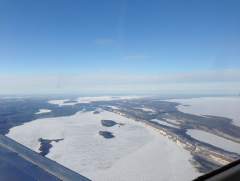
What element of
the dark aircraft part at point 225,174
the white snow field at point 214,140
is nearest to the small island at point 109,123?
the white snow field at point 214,140

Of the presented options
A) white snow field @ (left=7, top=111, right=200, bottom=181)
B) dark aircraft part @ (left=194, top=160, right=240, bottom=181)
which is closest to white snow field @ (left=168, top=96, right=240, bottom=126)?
white snow field @ (left=7, top=111, right=200, bottom=181)

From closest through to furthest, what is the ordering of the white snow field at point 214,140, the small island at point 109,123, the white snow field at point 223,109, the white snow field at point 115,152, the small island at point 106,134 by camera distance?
the white snow field at point 115,152 < the white snow field at point 214,140 < the small island at point 106,134 < the white snow field at point 223,109 < the small island at point 109,123

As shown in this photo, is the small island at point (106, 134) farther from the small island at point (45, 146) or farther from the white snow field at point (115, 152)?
the small island at point (45, 146)

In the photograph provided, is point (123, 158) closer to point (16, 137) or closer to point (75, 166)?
point (75, 166)

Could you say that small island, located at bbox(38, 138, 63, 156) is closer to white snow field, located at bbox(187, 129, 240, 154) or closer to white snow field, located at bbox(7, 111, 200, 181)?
white snow field, located at bbox(7, 111, 200, 181)

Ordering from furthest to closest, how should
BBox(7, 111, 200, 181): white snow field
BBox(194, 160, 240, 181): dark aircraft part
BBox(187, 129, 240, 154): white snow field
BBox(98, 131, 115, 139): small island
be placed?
BBox(98, 131, 115, 139): small island < BBox(187, 129, 240, 154): white snow field < BBox(7, 111, 200, 181): white snow field < BBox(194, 160, 240, 181): dark aircraft part

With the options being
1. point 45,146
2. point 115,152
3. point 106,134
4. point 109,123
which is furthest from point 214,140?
point 45,146

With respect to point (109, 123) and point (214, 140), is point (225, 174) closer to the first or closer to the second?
point (214, 140)
